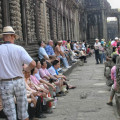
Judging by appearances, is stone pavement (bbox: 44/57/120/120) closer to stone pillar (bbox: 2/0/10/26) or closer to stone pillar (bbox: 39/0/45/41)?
stone pillar (bbox: 2/0/10/26)

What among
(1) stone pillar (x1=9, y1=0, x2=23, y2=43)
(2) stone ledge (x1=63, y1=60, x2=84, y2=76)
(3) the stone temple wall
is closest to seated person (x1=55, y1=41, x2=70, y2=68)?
(2) stone ledge (x1=63, y1=60, x2=84, y2=76)

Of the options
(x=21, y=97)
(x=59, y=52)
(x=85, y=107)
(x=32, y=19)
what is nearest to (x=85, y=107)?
(x=85, y=107)

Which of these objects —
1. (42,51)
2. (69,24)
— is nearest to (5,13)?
(42,51)

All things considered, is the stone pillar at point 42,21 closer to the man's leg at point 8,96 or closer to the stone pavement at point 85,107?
the stone pavement at point 85,107

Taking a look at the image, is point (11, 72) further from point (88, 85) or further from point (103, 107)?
point (88, 85)

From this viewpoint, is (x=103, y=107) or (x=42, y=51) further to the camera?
(x=42, y=51)

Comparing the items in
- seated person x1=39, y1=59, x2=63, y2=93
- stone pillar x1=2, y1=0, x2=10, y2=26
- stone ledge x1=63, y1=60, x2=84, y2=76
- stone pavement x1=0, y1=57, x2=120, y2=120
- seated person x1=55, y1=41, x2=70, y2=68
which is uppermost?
stone pillar x1=2, y1=0, x2=10, y2=26

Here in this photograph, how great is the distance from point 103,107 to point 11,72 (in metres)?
3.45

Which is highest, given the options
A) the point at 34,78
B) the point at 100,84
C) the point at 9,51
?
the point at 9,51

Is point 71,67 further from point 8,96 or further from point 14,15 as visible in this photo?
point 8,96

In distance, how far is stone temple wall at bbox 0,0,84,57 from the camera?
12.8 meters

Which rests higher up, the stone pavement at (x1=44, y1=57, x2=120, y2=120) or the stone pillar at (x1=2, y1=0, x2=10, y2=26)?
the stone pillar at (x1=2, y1=0, x2=10, y2=26)

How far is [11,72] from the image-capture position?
4.31 m

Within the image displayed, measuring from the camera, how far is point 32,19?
1652 centimetres
